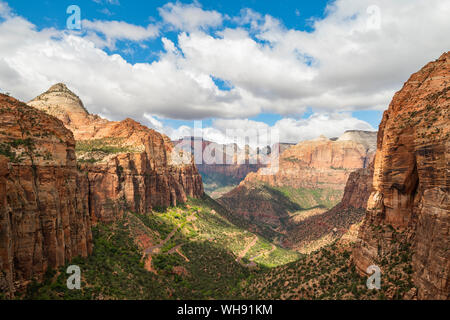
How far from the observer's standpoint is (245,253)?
80.1m

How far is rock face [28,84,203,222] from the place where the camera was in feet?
194

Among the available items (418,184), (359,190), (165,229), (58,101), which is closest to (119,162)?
(165,229)

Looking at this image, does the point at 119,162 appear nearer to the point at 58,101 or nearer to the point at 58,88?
the point at 58,101

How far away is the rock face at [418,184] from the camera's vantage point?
22422mm

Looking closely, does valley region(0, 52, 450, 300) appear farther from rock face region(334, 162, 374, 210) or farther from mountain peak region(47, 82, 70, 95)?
rock face region(334, 162, 374, 210)

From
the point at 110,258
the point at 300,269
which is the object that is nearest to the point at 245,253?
the point at 300,269

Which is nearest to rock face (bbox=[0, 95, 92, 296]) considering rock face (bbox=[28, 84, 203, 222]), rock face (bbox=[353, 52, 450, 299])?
rock face (bbox=[28, 84, 203, 222])

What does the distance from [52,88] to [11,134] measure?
3221 inches

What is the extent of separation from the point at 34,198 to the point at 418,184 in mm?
48309

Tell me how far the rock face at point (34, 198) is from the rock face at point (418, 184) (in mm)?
40655

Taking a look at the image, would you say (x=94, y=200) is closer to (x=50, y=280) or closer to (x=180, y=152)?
(x=50, y=280)

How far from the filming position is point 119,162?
65812mm

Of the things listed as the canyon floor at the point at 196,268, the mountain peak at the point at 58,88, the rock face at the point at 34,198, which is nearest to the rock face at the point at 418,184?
the canyon floor at the point at 196,268

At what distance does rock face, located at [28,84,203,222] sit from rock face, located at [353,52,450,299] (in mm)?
54763
